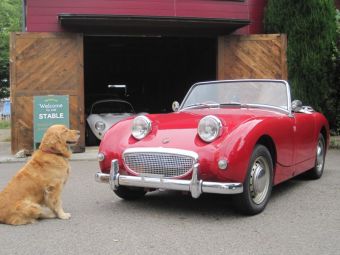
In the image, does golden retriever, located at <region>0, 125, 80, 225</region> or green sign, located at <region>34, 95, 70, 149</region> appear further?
green sign, located at <region>34, 95, 70, 149</region>

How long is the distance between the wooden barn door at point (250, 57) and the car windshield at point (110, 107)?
3385 mm

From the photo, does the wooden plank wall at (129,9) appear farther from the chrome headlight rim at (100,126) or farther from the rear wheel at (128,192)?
the rear wheel at (128,192)

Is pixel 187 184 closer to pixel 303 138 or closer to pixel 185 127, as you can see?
pixel 185 127

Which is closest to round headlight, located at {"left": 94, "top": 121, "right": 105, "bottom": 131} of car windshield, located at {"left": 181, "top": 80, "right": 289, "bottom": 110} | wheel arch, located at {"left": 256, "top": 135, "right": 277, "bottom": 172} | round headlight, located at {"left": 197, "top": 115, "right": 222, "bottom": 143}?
car windshield, located at {"left": 181, "top": 80, "right": 289, "bottom": 110}

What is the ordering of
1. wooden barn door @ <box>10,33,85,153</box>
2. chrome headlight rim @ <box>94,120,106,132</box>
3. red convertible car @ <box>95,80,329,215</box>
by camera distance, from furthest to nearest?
chrome headlight rim @ <box>94,120,106,132</box> → wooden barn door @ <box>10,33,85,153</box> → red convertible car @ <box>95,80,329,215</box>

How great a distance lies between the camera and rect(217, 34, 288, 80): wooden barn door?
1257 cm

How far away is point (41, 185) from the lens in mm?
5172

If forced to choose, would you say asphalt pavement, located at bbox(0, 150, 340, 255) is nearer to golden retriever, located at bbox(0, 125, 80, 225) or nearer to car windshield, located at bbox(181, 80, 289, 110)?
golden retriever, located at bbox(0, 125, 80, 225)

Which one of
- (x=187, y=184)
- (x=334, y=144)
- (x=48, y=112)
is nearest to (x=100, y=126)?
(x=48, y=112)

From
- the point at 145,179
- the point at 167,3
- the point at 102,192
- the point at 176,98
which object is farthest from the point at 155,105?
the point at 145,179

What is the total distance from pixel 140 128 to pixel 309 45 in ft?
25.8

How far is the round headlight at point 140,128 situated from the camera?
5.64 metres

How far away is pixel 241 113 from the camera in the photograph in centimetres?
593

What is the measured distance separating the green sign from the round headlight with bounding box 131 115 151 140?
6011mm
